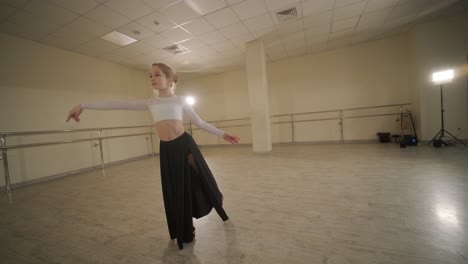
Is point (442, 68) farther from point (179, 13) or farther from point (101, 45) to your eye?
point (101, 45)

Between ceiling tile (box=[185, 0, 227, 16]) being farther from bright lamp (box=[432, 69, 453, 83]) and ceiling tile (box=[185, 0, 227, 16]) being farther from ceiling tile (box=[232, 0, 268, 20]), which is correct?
A: bright lamp (box=[432, 69, 453, 83])

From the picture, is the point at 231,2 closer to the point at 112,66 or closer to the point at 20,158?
the point at 112,66

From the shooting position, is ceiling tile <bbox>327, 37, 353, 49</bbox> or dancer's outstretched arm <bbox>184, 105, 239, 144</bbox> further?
ceiling tile <bbox>327, 37, 353, 49</bbox>

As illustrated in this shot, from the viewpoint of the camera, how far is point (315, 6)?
3164mm

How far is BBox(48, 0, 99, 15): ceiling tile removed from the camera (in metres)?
2.60

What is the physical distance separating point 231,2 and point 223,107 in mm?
4148

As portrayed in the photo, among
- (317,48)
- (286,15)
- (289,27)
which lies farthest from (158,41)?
(317,48)

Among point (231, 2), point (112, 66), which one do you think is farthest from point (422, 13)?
point (112, 66)

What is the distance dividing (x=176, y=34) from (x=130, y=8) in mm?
988

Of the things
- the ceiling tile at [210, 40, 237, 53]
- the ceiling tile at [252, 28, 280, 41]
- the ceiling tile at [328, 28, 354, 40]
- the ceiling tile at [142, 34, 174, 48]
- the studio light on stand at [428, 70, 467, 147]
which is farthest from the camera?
the ceiling tile at [210, 40, 237, 53]

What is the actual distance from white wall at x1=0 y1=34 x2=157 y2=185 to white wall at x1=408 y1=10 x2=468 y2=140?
7.74 metres

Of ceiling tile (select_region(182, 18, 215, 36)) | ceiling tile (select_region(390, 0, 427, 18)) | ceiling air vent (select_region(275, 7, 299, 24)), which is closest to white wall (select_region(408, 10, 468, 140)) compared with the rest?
ceiling tile (select_region(390, 0, 427, 18))

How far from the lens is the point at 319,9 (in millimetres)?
3260

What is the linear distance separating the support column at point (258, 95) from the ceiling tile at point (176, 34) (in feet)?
4.94
